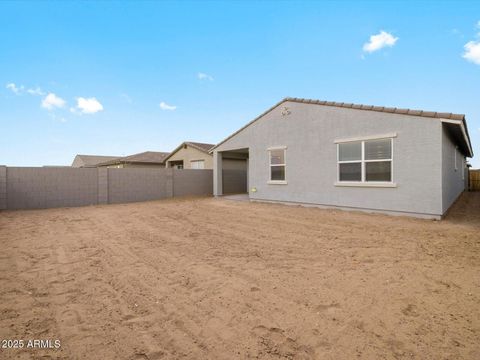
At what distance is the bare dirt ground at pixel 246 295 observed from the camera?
8.04 ft

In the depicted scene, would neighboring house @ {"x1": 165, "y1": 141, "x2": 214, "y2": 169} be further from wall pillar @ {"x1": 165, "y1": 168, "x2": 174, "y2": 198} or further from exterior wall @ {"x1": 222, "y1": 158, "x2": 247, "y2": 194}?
wall pillar @ {"x1": 165, "y1": 168, "x2": 174, "y2": 198}

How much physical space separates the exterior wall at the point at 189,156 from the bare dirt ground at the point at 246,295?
14.5 meters

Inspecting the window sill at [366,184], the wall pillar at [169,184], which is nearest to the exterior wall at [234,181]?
the wall pillar at [169,184]

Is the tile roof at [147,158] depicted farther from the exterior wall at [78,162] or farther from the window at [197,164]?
the exterior wall at [78,162]

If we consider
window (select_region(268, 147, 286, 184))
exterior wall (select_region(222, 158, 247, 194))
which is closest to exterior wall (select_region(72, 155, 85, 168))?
exterior wall (select_region(222, 158, 247, 194))

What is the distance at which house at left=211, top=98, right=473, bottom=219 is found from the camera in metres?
8.74

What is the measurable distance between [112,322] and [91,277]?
66.6 inches

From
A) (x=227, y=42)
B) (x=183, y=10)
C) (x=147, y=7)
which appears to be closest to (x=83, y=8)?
(x=147, y=7)

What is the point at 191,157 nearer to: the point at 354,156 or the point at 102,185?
the point at 102,185

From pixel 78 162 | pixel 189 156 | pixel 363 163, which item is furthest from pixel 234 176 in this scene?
pixel 78 162

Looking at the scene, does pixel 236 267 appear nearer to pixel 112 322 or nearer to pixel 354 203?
pixel 112 322

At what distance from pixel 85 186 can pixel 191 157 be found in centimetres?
979

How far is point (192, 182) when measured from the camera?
64.0 ft

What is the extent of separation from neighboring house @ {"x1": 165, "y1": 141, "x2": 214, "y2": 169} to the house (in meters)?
6.98
